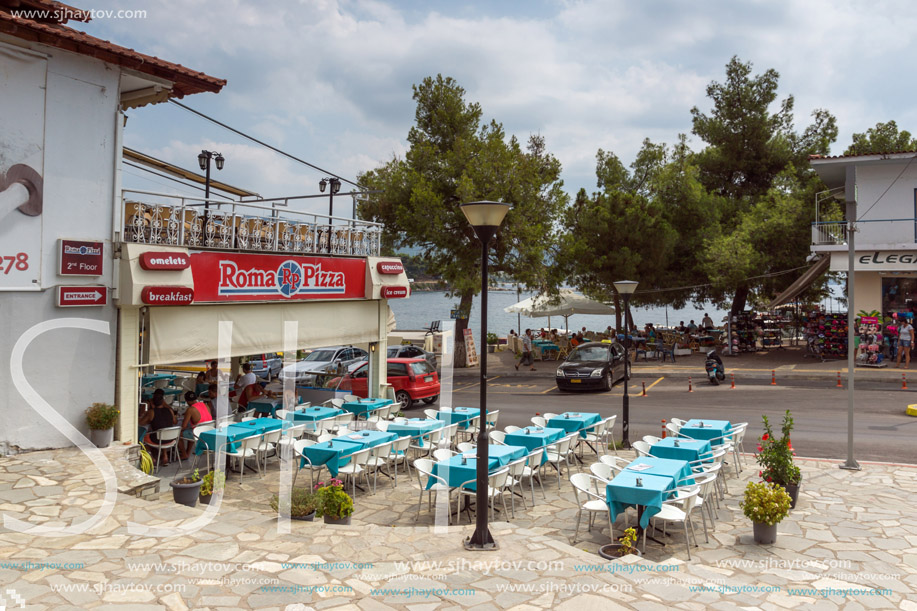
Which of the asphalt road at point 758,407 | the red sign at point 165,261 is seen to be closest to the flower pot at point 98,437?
the red sign at point 165,261

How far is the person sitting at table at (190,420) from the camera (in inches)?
494

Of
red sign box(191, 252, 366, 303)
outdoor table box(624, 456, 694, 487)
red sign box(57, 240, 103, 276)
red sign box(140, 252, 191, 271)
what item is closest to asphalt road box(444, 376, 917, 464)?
outdoor table box(624, 456, 694, 487)

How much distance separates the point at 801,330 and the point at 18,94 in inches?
1457

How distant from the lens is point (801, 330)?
116 feet

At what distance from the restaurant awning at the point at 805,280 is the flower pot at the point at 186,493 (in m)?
26.5

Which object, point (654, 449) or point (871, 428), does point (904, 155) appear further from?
point (654, 449)

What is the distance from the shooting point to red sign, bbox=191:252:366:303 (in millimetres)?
12781

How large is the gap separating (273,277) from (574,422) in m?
7.48

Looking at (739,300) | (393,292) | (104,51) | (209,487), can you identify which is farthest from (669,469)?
(739,300)

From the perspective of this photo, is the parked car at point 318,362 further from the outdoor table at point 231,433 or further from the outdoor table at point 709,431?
the outdoor table at point 709,431

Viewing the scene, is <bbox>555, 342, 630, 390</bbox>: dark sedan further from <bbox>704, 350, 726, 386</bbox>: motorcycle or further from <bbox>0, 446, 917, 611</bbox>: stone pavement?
<bbox>0, 446, 917, 611</bbox>: stone pavement

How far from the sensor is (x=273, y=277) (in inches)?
563

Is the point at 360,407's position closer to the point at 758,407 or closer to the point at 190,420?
the point at 190,420

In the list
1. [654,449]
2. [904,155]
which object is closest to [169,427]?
A: [654,449]
